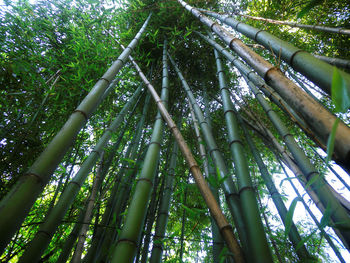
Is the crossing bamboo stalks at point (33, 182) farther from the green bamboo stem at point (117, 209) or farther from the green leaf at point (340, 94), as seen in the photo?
the green leaf at point (340, 94)

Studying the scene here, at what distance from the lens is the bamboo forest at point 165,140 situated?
772mm

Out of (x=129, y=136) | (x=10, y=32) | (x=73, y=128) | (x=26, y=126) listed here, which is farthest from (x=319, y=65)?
(x=10, y=32)

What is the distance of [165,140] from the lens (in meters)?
3.13

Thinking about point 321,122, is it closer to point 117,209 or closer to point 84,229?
point 84,229

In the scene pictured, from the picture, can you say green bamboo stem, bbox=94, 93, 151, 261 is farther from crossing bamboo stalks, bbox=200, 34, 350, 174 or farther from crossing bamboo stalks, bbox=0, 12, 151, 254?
crossing bamboo stalks, bbox=200, 34, 350, 174

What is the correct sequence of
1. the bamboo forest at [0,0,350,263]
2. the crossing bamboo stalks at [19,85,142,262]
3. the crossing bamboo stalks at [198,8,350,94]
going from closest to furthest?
the crossing bamboo stalks at [198,8,350,94] < the bamboo forest at [0,0,350,263] < the crossing bamboo stalks at [19,85,142,262]

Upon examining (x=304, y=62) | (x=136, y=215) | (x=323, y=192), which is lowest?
(x=136, y=215)

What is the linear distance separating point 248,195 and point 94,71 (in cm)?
245

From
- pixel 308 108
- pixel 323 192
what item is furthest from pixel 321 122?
pixel 323 192

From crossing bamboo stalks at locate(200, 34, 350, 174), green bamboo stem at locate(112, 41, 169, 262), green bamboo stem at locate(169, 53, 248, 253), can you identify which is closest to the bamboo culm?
crossing bamboo stalks at locate(200, 34, 350, 174)

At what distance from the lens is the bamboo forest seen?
77 centimetres

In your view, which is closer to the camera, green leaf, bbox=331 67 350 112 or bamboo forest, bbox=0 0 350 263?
green leaf, bbox=331 67 350 112

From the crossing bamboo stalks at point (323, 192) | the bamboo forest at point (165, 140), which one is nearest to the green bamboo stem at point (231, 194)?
the bamboo forest at point (165, 140)

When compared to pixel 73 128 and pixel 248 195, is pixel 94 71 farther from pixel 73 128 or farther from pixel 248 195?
pixel 248 195
